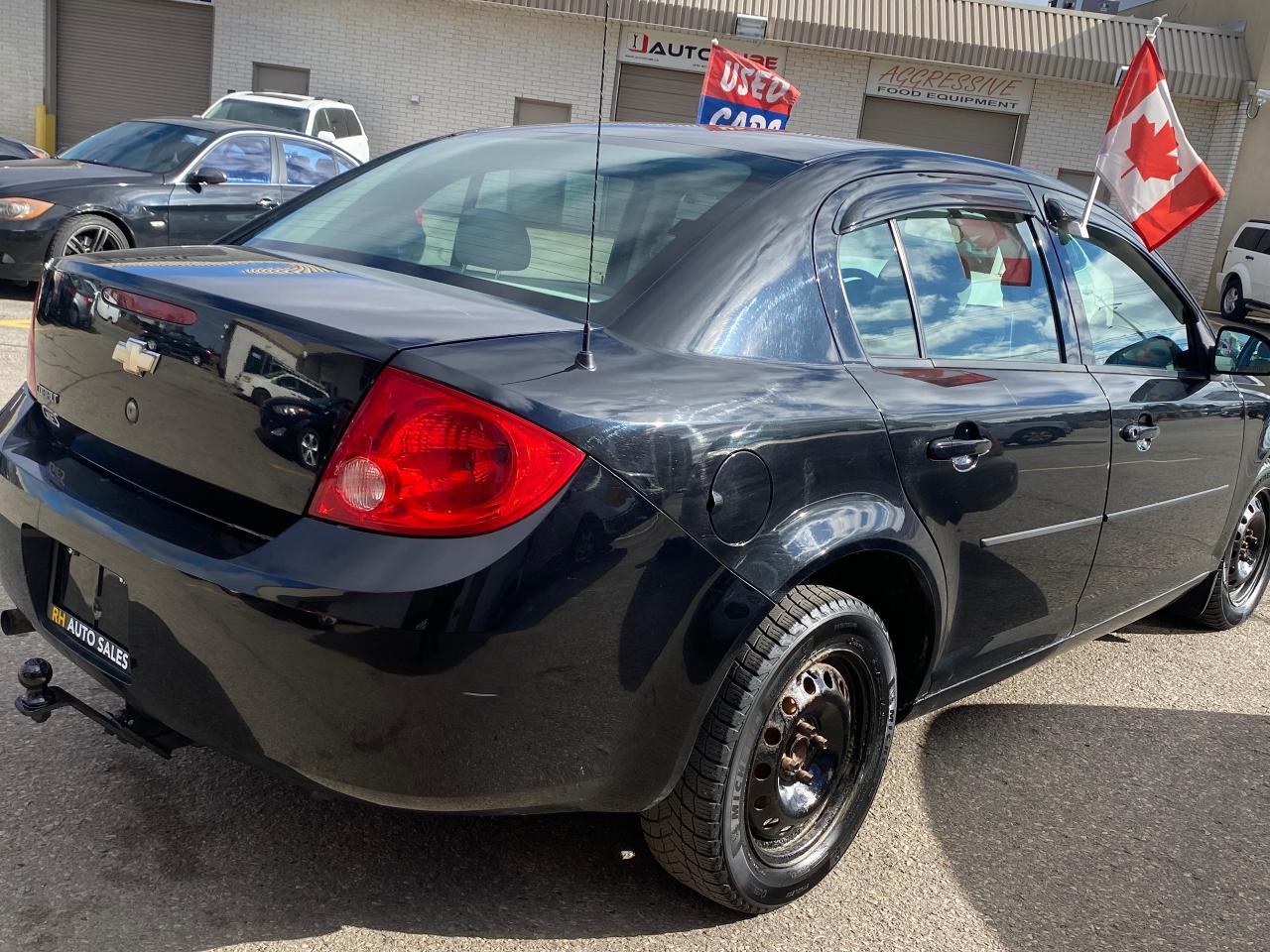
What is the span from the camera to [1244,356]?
408 cm

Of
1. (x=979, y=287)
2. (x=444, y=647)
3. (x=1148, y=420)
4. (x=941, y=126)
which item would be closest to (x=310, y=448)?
(x=444, y=647)

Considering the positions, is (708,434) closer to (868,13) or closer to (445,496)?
(445,496)

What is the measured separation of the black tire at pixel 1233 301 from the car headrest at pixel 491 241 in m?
21.4

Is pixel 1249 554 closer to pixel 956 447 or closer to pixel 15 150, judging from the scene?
pixel 956 447

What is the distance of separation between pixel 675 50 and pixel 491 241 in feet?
68.4

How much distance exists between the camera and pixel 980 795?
131 inches

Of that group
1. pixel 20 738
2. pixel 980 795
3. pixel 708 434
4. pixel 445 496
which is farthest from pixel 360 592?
pixel 980 795

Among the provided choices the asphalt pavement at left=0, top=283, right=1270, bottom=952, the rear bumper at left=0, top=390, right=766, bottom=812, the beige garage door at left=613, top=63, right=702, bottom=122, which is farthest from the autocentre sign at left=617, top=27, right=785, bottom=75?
the rear bumper at left=0, top=390, right=766, bottom=812

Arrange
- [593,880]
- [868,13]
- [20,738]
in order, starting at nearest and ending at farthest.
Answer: [593,880], [20,738], [868,13]

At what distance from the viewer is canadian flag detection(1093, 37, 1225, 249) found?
192 inches

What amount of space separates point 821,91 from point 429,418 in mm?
22193

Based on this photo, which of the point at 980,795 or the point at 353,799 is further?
the point at 980,795

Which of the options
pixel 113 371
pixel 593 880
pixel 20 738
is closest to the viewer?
pixel 113 371

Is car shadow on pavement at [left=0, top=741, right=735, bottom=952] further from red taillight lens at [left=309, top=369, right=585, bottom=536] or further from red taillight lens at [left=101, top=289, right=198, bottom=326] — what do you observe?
red taillight lens at [left=101, top=289, right=198, bottom=326]
